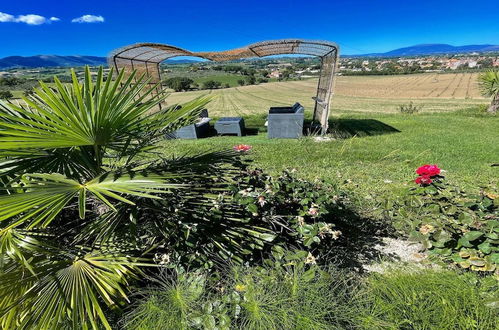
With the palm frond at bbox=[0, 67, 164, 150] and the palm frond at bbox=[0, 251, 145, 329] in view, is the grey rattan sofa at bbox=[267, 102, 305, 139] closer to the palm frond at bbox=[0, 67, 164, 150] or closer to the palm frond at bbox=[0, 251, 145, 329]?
the palm frond at bbox=[0, 67, 164, 150]

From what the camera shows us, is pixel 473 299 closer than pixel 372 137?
Yes

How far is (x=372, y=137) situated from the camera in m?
8.16

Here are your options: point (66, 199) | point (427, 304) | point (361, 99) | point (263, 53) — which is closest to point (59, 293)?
point (66, 199)

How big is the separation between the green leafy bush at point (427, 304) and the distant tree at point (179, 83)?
117ft

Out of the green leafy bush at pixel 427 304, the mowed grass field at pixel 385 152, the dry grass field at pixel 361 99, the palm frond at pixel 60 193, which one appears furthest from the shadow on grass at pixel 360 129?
the palm frond at pixel 60 193

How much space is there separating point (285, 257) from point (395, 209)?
1439 mm

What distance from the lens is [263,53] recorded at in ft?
30.9

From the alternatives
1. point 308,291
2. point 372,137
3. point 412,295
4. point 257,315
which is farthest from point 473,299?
point 372,137

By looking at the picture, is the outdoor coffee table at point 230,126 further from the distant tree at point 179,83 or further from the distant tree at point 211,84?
the distant tree at point 211,84

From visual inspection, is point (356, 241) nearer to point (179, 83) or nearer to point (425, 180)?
point (425, 180)

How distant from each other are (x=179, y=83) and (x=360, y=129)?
30.6m

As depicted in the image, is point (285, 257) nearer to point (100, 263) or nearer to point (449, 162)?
point (100, 263)

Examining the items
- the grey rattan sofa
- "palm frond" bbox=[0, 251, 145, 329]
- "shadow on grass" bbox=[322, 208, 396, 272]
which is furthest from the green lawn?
"palm frond" bbox=[0, 251, 145, 329]

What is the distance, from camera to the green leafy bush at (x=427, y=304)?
1354 mm
